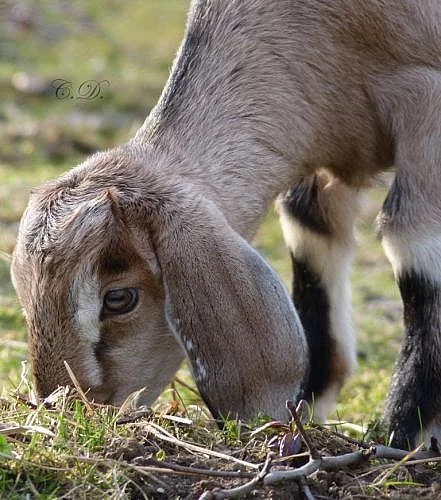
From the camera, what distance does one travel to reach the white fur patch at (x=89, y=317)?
5387 millimetres

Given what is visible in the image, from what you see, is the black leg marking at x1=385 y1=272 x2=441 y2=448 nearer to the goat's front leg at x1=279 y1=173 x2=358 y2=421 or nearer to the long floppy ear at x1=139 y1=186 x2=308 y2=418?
the long floppy ear at x1=139 y1=186 x2=308 y2=418

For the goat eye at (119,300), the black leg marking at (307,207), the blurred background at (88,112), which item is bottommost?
the blurred background at (88,112)

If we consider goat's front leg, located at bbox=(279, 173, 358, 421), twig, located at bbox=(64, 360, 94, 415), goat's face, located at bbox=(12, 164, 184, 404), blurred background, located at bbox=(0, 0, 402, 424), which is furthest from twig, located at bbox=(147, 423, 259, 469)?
goat's front leg, located at bbox=(279, 173, 358, 421)

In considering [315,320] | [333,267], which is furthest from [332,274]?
[315,320]

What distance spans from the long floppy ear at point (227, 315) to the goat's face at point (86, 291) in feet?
0.57

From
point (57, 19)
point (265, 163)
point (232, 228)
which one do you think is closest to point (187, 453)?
point (232, 228)

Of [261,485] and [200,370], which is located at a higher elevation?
[200,370]

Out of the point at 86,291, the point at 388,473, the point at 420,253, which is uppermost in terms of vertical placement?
the point at 420,253

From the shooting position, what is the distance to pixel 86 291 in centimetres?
540

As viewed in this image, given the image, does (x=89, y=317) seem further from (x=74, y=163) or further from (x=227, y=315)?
(x=74, y=163)

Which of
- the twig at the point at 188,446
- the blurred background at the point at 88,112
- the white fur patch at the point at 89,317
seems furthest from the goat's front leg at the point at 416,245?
the white fur patch at the point at 89,317

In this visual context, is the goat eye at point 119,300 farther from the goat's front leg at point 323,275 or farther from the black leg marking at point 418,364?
the goat's front leg at point 323,275

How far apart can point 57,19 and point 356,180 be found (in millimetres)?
13435

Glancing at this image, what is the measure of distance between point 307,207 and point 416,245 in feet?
4.73
